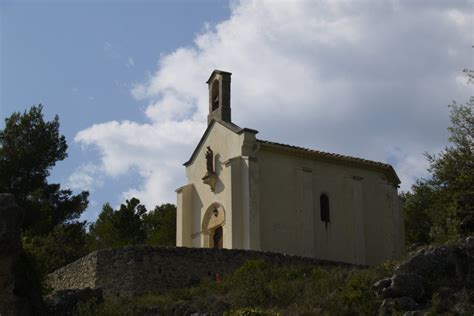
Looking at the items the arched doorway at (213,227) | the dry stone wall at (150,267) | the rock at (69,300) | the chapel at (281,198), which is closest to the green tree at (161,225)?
the chapel at (281,198)

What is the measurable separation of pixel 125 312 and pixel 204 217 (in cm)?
1647

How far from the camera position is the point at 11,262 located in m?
16.0

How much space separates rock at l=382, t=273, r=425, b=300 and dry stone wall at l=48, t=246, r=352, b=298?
8.99m

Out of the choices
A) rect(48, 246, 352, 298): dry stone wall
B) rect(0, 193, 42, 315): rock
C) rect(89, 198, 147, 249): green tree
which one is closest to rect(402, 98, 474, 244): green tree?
rect(48, 246, 352, 298): dry stone wall

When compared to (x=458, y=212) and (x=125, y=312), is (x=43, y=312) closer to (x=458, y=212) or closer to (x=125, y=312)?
(x=125, y=312)

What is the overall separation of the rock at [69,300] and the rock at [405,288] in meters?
7.03

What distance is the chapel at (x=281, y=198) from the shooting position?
31.9 m

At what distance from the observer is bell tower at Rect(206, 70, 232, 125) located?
34.8 metres

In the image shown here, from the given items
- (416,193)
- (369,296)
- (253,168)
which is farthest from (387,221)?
(369,296)

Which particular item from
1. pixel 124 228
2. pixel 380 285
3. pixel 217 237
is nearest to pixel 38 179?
pixel 124 228

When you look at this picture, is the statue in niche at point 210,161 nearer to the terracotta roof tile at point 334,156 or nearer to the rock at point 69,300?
the terracotta roof tile at point 334,156

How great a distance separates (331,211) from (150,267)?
12.1 m

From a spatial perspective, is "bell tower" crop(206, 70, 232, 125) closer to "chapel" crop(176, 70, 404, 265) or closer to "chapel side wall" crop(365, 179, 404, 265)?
"chapel" crop(176, 70, 404, 265)

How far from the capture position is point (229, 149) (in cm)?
3316
